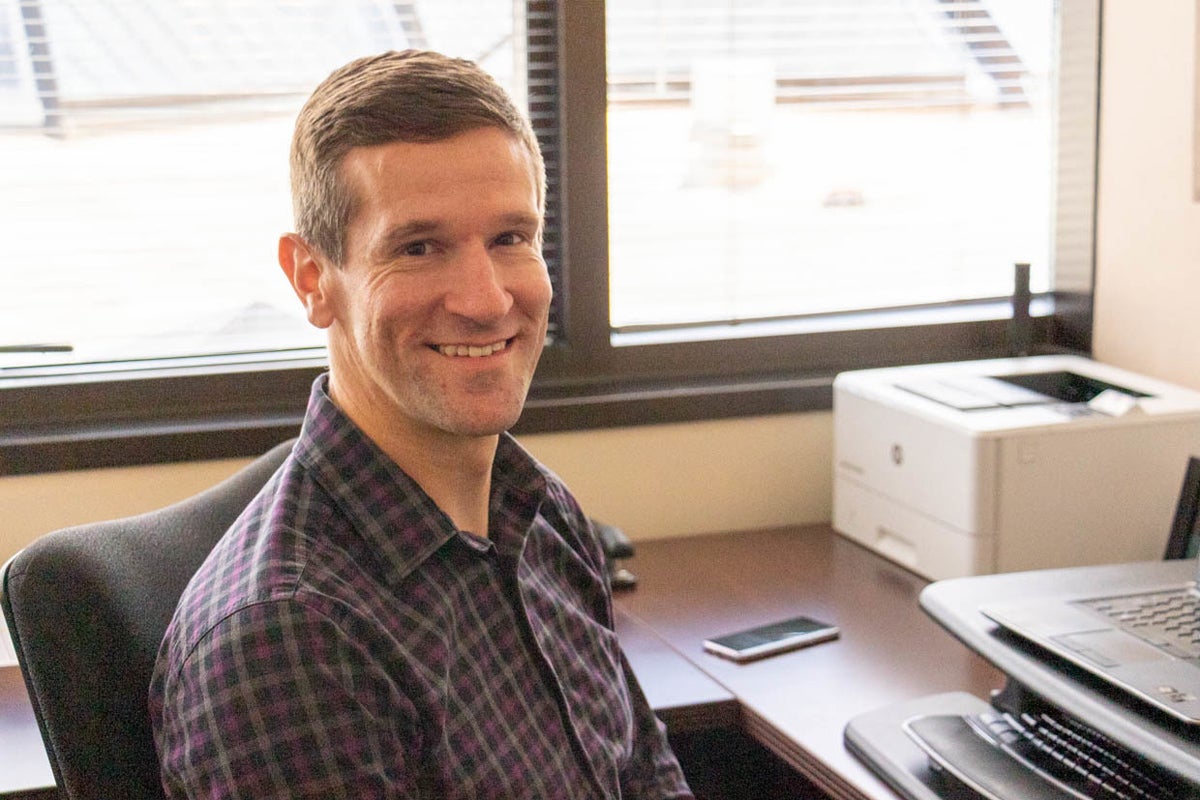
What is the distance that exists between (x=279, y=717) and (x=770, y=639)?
0.93m

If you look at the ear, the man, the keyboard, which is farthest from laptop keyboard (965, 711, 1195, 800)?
the ear

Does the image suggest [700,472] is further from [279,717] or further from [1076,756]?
[279,717]

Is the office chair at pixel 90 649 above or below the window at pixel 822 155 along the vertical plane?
below

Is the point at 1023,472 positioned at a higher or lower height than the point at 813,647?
higher

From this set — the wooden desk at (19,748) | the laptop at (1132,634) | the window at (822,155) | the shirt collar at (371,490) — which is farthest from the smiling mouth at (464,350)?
the window at (822,155)

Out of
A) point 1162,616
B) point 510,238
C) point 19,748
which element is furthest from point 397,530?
point 1162,616

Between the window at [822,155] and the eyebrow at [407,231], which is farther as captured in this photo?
the window at [822,155]

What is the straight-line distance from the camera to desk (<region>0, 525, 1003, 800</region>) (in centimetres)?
156

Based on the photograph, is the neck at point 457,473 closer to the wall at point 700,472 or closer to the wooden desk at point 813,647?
the wooden desk at point 813,647

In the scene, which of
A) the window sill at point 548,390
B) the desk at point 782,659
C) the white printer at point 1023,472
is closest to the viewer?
the desk at point 782,659

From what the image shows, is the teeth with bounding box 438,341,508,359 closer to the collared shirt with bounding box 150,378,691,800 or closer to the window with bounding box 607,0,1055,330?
the collared shirt with bounding box 150,378,691,800

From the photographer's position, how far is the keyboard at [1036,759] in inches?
53.1

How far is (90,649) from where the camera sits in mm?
1155

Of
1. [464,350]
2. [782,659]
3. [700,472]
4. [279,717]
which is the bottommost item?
[782,659]
